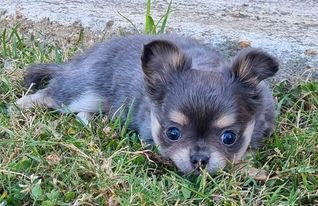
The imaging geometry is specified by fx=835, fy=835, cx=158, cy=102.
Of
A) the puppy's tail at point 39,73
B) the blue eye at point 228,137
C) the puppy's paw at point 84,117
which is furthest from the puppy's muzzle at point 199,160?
the puppy's tail at point 39,73

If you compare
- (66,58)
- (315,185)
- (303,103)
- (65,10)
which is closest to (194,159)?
(315,185)

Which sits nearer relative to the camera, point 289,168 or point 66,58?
point 289,168

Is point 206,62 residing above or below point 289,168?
above

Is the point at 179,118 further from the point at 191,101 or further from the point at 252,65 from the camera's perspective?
the point at 252,65

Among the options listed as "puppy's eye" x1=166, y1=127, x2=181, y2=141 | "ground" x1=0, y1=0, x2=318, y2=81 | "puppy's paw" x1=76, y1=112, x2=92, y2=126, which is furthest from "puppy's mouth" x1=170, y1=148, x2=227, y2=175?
"ground" x1=0, y1=0, x2=318, y2=81

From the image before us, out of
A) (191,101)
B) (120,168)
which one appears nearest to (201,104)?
(191,101)

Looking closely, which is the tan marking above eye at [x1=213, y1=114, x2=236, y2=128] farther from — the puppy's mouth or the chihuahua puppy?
the puppy's mouth

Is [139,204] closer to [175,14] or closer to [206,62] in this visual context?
[206,62]
